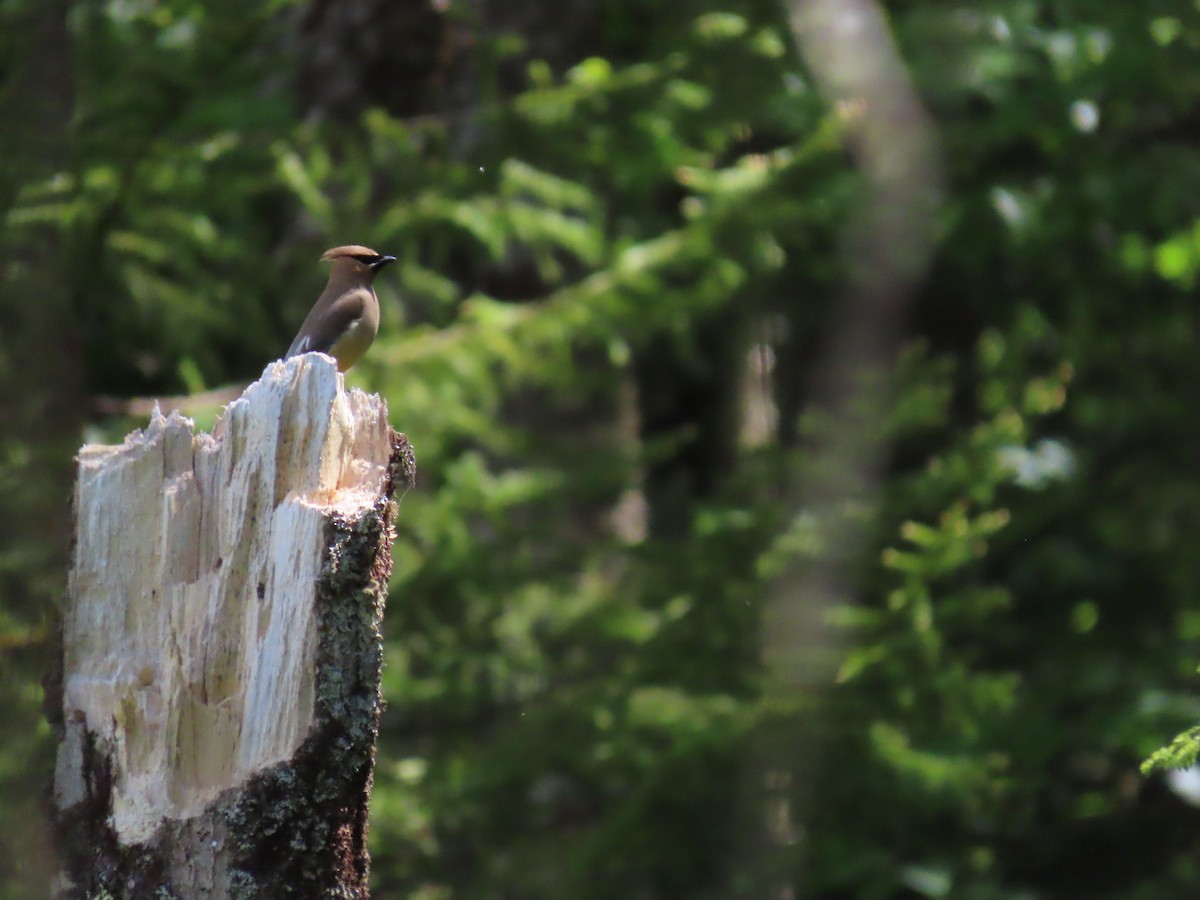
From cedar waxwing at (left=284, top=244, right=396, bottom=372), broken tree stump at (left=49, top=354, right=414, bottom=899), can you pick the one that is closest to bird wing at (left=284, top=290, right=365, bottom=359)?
cedar waxwing at (left=284, top=244, right=396, bottom=372)

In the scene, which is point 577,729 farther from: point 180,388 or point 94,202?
point 94,202

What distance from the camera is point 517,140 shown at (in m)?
7.11

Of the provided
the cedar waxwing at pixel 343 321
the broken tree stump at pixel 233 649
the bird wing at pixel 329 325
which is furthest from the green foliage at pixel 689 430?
the broken tree stump at pixel 233 649

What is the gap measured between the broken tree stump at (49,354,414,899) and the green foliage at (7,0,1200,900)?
3.17 metres

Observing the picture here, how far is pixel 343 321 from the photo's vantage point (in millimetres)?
5398

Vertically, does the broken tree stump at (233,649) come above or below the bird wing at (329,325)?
above

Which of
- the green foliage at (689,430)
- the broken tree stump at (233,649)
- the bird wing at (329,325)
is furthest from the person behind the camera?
the green foliage at (689,430)

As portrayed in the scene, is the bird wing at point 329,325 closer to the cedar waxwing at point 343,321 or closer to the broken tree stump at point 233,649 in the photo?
the cedar waxwing at point 343,321

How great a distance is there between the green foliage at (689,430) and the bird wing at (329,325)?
1.33m

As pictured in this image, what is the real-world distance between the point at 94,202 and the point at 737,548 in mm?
3590

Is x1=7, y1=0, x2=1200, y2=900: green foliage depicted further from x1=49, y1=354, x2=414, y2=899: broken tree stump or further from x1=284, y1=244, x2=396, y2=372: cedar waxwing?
x1=49, y1=354, x2=414, y2=899: broken tree stump

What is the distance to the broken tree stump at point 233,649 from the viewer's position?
114 inches

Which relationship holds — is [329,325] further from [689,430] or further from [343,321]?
[689,430]

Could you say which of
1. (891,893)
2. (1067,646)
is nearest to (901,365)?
(1067,646)
